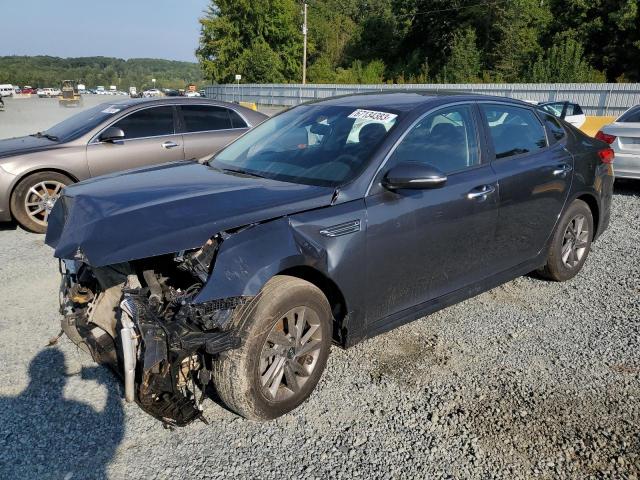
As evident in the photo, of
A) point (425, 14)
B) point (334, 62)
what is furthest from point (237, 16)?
point (425, 14)

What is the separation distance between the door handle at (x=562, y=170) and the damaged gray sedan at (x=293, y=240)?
2cm

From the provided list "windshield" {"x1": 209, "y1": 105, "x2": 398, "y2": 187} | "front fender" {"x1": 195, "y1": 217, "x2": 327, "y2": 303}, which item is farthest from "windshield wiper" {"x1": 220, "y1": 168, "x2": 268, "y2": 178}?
"front fender" {"x1": 195, "y1": 217, "x2": 327, "y2": 303}

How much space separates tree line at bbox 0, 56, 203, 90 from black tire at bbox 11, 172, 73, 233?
119 meters

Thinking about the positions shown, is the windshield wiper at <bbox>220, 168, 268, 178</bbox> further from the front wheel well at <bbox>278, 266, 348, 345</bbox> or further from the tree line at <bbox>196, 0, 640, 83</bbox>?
the tree line at <bbox>196, 0, 640, 83</bbox>

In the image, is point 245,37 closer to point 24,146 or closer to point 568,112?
point 568,112

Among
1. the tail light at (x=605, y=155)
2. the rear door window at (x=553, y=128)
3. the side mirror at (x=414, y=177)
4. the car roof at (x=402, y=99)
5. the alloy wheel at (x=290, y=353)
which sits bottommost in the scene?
the alloy wheel at (x=290, y=353)

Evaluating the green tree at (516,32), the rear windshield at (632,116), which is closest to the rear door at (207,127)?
the rear windshield at (632,116)

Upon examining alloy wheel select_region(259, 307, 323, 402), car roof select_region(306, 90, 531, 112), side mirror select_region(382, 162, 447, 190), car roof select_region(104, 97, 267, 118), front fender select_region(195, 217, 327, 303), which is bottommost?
alloy wheel select_region(259, 307, 323, 402)

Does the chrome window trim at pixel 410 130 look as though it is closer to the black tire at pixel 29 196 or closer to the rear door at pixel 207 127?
the rear door at pixel 207 127

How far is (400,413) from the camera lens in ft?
9.77

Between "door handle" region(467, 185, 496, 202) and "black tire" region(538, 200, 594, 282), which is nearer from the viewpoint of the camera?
"door handle" region(467, 185, 496, 202)

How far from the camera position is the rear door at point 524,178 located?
3.90 metres

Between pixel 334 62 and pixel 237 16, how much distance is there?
48.0ft

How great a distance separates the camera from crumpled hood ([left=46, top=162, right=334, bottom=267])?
2520 mm
